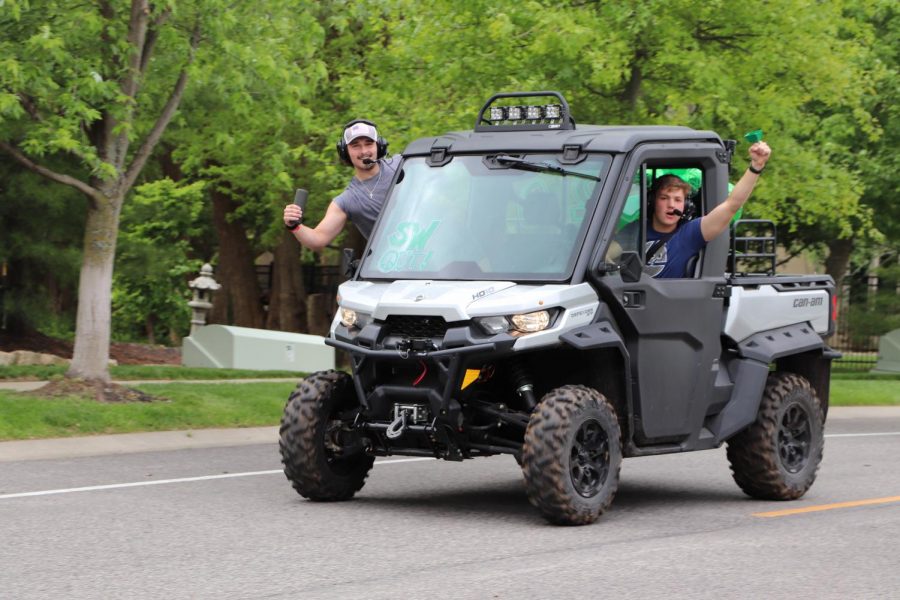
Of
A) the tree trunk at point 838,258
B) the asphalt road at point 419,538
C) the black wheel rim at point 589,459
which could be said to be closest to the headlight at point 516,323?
the black wheel rim at point 589,459

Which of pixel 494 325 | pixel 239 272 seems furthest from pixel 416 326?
pixel 239 272

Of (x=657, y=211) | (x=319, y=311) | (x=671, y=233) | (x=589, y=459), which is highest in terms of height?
(x=657, y=211)

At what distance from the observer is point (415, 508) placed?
956 centimetres

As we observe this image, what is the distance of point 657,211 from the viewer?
31.9ft

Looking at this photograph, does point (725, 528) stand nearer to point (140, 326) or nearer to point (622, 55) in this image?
point (622, 55)

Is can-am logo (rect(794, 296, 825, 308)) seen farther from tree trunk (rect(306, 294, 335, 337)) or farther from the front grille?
tree trunk (rect(306, 294, 335, 337))

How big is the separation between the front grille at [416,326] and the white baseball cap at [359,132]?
5.94ft

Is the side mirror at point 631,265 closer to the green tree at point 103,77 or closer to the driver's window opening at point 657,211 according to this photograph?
the driver's window opening at point 657,211

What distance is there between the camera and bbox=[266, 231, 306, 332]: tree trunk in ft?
102

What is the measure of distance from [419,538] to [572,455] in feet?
3.38

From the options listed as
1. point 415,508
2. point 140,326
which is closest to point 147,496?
point 415,508

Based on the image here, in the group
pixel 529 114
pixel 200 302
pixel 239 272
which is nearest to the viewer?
pixel 529 114

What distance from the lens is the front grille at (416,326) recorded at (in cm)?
877

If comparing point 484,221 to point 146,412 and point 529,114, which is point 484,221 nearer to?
point 529,114
